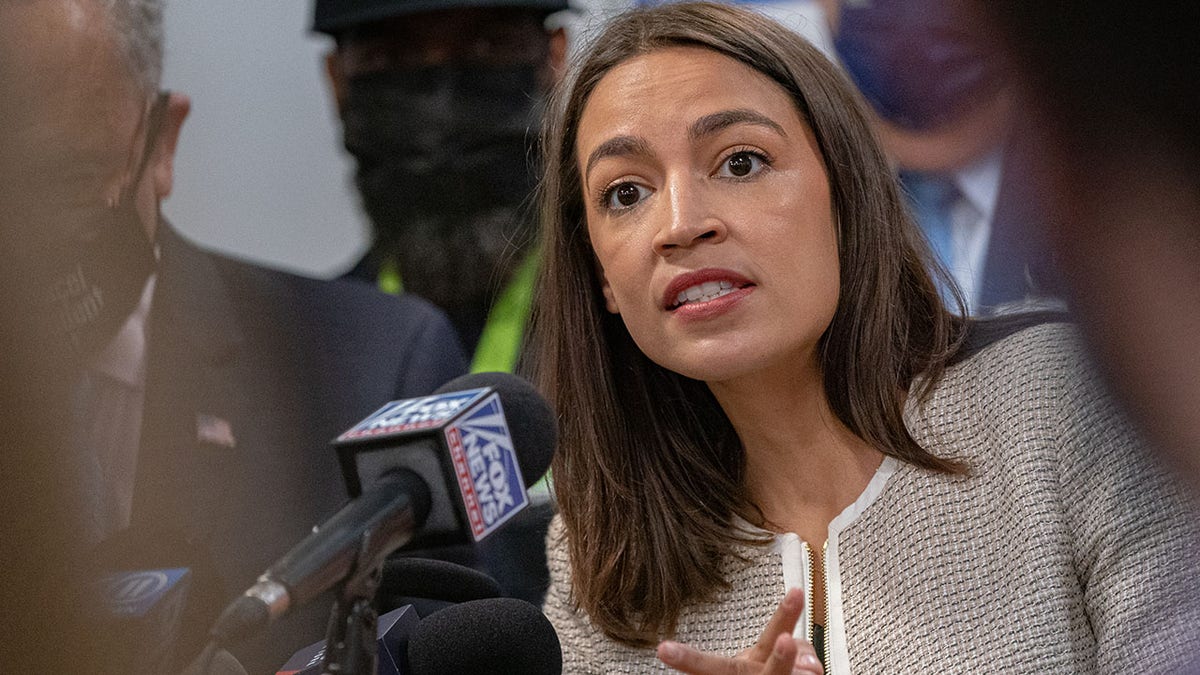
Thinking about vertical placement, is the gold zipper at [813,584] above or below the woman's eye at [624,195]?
below

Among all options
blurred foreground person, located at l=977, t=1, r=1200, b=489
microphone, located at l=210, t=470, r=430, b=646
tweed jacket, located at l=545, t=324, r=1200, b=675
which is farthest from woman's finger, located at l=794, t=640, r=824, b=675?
blurred foreground person, located at l=977, t=1, r=1200, b=489

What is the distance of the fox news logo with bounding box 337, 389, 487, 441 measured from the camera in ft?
3.49

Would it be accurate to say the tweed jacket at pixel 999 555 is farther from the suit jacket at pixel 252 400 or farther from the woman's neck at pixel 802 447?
the suit jacket at pixel 252 400

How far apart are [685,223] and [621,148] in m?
0.18

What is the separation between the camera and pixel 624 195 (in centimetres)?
178

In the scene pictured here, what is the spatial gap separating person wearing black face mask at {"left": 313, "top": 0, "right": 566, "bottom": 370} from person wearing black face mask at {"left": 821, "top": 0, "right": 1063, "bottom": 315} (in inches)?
27.6

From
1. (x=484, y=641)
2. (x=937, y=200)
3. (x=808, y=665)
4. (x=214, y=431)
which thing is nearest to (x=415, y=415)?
(x=484, y=641)

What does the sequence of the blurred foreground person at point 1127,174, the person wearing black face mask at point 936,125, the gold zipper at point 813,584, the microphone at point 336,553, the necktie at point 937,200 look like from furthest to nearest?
1. the necktie at point 937,200
2. the person wearing black face mask at point 936,125
3. the gold zipper at point 813,584
4. the microphone at point 336,553
5. the blurred foreground person at point 1127,174

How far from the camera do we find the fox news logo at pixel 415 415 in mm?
1063

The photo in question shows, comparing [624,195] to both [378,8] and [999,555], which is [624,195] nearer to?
[999,555]

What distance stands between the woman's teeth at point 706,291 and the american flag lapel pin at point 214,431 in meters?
0.76

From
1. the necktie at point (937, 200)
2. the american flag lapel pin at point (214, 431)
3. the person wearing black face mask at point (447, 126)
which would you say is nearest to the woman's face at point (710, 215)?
the american flag lapel pin at point (214, 431)

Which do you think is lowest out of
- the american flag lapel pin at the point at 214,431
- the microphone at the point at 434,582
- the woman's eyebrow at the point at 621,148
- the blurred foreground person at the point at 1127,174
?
the american flag lapel pin at the point at 214,431

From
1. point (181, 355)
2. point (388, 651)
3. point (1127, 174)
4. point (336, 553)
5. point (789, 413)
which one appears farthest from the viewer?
point (181, 355)
